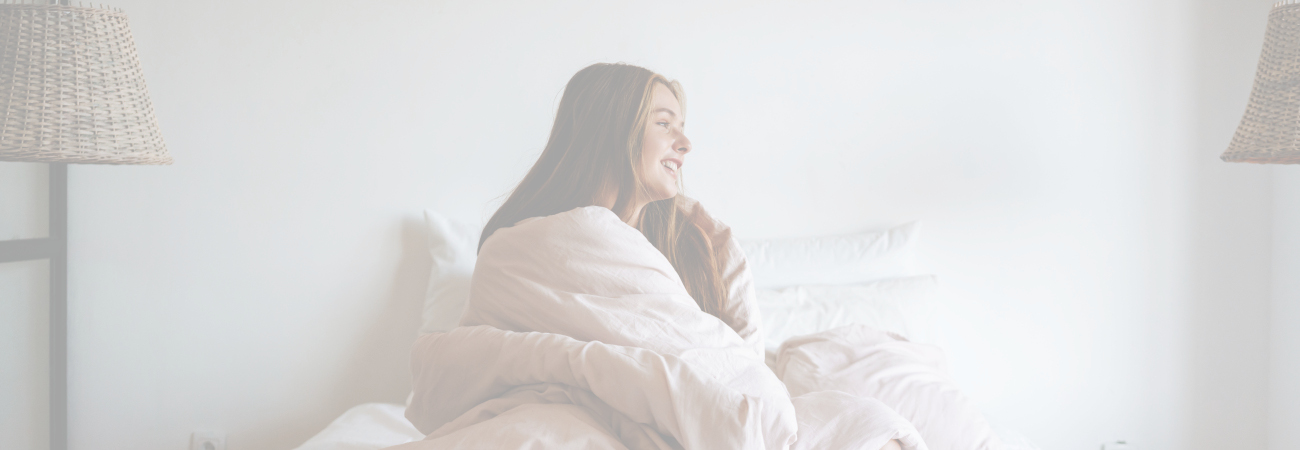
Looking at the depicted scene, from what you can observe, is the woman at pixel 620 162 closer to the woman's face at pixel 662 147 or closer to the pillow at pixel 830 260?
the woman's face at pixel 662 147

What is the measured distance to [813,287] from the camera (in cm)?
183

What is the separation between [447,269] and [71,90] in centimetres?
85

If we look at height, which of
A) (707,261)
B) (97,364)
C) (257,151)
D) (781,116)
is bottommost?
(97,364)

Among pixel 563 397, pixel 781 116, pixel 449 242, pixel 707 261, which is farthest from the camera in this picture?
pixel 781 116

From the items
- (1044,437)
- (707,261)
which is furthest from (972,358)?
(707,261)

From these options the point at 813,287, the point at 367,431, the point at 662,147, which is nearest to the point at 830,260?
the point at 813,287

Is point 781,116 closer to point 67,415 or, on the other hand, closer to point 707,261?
point 707,261

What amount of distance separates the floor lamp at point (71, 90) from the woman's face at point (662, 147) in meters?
0.87

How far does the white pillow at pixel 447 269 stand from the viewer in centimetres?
177

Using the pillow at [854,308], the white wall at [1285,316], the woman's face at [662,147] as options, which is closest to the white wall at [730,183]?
the white wall at [1285,316]

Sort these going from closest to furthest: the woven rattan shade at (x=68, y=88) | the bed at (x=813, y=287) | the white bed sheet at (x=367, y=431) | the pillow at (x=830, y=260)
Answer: the woven rattan shade at (x=68, y=88) < the white bed sheet at (x=367, y=431) < the bed at (x=813, y=287) < the pillow at (x=830, y=260)

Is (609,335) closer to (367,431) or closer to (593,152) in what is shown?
(593,152)

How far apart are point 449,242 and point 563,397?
105 centimetres

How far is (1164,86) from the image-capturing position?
78.7 inches
